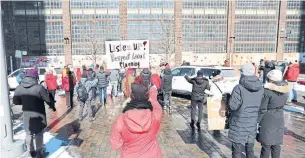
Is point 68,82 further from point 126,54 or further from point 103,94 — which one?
point 126,54

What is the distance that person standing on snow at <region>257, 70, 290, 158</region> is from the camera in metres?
3.92

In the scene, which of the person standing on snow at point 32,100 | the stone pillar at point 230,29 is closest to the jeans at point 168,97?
the person standing on snow at point 32,100

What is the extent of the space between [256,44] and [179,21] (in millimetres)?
11132

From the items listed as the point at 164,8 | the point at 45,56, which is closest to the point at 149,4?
the point at 164,8

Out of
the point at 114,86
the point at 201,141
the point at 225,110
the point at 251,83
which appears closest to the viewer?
the point at 251,83

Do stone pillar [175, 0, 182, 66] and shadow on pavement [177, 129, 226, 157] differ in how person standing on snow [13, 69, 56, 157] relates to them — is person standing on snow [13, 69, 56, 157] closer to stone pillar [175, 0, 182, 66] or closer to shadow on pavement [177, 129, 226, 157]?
shadow on pavement [177, 129, 226, 157]

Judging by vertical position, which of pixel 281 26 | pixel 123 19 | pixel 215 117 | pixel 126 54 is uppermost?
pixel 123 19

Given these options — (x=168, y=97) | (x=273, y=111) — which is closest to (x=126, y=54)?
(x=168, y=97)

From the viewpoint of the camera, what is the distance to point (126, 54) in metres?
8.95

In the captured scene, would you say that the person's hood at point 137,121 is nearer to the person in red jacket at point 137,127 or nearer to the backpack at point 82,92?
the person in red jacket at point 137,127

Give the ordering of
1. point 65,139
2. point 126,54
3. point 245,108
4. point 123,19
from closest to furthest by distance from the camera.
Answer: point 245,108
point 65,139
point 126,54
point 123,19

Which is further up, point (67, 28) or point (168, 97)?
point (67, 28)

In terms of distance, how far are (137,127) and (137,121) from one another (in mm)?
60

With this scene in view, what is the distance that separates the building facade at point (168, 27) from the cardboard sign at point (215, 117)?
2708 centimetres
